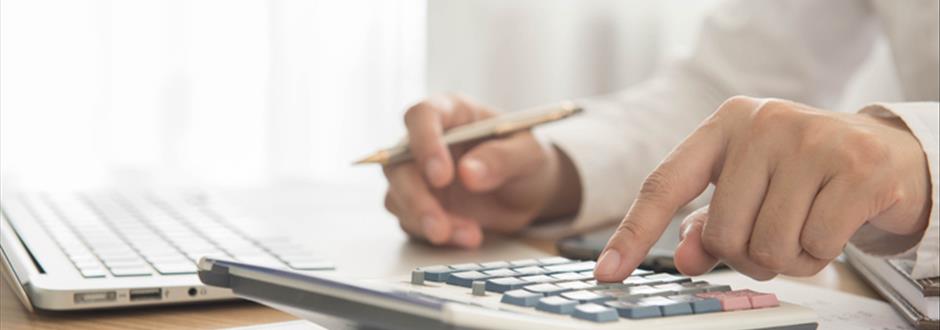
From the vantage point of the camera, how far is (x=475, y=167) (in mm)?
817

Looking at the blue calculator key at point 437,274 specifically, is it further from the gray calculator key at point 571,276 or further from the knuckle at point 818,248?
the knuckle at point 818,248

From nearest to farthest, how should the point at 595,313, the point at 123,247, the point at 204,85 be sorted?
1. the point at 595,313
2. the point at 123,247
3. the point at 204,85

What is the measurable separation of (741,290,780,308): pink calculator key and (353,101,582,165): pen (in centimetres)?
40

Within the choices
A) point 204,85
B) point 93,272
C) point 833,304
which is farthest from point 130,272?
point 204,85

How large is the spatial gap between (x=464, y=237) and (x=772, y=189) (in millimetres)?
326

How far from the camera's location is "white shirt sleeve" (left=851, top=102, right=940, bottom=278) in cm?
55

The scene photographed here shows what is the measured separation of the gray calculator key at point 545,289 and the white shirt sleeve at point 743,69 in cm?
55

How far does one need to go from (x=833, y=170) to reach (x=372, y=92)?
4.78ft

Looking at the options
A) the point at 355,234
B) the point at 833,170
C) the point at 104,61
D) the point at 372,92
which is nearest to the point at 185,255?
the point at 355,234

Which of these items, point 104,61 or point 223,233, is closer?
point 223,233

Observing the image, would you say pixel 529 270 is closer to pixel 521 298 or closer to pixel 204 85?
pixel 521 298

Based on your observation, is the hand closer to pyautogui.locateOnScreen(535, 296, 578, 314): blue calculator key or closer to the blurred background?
pyautogui.locateOnScreen(535, 296, 578, 314): blue calculator key

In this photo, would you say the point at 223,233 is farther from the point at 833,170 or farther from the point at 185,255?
the point at 833,170

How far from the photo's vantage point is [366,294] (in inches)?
14.5
